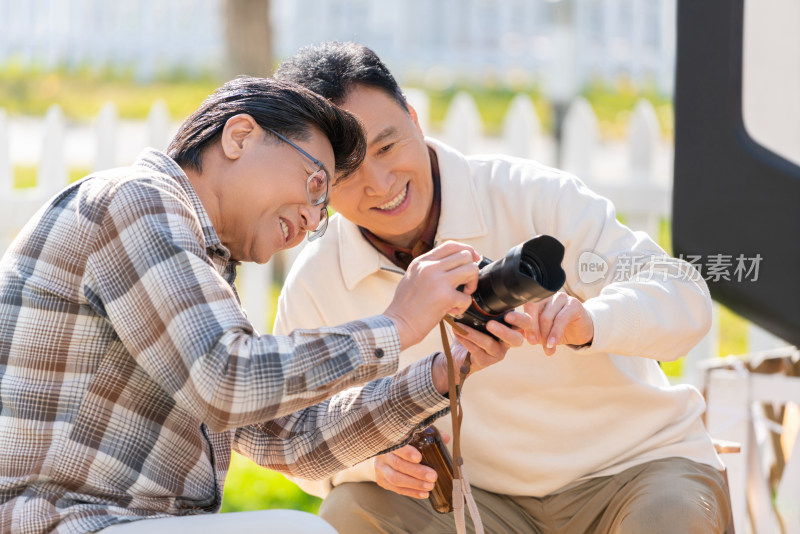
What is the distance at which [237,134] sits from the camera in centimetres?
192

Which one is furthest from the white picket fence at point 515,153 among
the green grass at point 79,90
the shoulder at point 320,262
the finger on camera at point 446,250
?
the green grass at point 79,90

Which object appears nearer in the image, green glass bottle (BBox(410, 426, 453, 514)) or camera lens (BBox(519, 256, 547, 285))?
camera lens (BBox(519, 256, 547, 285))

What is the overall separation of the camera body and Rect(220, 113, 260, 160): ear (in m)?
0.52

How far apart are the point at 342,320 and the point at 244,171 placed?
89 centimetres

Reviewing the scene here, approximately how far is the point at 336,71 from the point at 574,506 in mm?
1237

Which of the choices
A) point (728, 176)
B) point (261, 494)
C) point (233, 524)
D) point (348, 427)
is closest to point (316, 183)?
point (348, 427)

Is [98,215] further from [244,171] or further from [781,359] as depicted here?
[781,359]

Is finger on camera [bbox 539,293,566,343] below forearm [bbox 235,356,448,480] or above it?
above

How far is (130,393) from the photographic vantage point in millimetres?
1790

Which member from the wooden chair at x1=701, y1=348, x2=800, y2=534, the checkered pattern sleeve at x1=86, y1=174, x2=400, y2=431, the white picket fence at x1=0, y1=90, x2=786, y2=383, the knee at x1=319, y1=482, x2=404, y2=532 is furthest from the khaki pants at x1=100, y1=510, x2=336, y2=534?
the white picket fence at x1=0, y1=90, x2=786, y2=383

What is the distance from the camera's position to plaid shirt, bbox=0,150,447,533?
5.44ft

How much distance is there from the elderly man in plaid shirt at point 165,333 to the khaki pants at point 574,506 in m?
0.67

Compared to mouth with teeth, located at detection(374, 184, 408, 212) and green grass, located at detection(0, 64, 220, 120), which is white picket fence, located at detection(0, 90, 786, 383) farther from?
green grass, located at detection(0, 64, 220, 120)

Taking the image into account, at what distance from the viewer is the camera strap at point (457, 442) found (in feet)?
6.82
